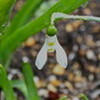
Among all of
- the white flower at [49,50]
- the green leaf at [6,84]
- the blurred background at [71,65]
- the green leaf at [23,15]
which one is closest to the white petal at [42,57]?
the white flower at [49,50]

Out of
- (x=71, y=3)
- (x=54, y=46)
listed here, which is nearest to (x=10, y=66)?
(x=71, y=3)

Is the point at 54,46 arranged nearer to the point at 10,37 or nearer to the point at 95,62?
the point at 10,37

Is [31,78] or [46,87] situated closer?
[31,78]

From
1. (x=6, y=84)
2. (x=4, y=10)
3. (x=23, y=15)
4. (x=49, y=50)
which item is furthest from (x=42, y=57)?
(x=23, y=15)

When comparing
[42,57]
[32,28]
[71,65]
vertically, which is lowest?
[42,57]

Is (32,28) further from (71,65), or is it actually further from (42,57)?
(71,65)

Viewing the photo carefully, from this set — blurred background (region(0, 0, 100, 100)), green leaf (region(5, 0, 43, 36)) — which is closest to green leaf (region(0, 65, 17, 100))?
green leaf (region(5, 0, 43, 36))
